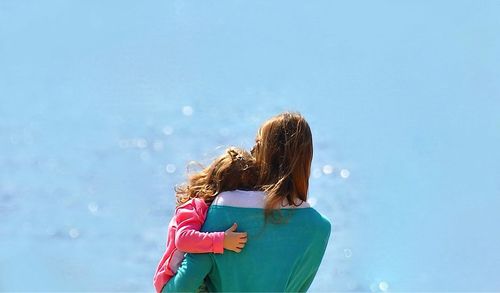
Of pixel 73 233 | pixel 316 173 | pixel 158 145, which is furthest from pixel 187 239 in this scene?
pixel 158 145

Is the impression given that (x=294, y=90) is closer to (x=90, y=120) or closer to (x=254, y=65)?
(x=254, y=65)

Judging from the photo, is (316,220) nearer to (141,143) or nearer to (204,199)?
(204,199)

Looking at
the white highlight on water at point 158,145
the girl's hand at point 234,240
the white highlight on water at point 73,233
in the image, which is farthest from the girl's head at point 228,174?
the white highlight on water at point 158,145

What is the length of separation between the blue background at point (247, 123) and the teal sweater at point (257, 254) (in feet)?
10.2

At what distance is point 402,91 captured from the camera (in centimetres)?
590

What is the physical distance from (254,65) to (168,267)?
440 cm

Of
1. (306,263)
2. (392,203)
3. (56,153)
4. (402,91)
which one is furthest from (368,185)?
(306,263)

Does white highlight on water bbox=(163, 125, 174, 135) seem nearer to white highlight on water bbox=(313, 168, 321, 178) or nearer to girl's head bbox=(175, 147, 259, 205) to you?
white highlight on water bbox=(313, 168, 321, 178)

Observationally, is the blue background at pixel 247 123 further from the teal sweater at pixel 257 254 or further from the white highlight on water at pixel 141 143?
the teal sweater at pixel 257 254

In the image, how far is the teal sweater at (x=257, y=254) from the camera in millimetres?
1790

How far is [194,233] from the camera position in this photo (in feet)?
5.81

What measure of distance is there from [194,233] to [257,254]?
5.6 inches

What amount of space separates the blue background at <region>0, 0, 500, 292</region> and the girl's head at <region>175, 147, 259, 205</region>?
311 centimetres

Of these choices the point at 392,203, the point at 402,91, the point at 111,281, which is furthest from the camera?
the point at 402,91
